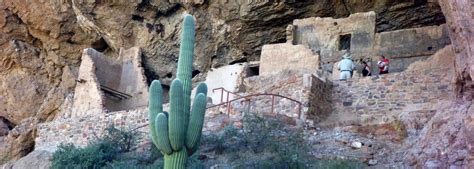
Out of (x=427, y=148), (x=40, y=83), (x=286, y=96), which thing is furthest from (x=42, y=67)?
(x=427, y=148)

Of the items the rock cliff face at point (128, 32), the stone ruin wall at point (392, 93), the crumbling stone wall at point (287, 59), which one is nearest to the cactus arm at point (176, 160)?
the stone ruin wall at point (392, 93)

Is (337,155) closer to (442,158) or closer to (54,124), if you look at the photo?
(442,158)

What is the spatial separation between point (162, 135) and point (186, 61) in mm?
1625

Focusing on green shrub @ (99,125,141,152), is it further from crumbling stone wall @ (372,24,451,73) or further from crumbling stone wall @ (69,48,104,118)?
crumbling stone wall @ (372,24,451,73)

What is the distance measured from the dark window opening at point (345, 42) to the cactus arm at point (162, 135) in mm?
9519

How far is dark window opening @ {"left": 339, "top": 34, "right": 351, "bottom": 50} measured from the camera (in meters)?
19.1

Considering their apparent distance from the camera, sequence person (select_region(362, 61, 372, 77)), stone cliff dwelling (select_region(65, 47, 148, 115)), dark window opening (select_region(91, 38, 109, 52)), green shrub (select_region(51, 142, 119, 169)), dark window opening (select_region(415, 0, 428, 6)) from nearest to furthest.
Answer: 1. green shrub (select_region(51, 142, 119, 169))
2. person (select_region(362, 61, 372, 77))
3. stone cliff dwelling (select_region(65, 47, 148, 115))
4. dark window opening (select_region(415, 0, 428, 6))
5. dark window opening (select_region(91, 38, 109, 52))

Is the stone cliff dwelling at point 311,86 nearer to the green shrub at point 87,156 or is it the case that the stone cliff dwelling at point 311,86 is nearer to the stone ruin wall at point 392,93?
the stone ruin wall at point 392,93

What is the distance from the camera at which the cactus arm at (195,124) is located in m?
10.7

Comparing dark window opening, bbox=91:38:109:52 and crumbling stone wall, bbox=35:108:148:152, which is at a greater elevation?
dark window opening, bbox=91:38:109:52

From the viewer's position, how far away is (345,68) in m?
17.1

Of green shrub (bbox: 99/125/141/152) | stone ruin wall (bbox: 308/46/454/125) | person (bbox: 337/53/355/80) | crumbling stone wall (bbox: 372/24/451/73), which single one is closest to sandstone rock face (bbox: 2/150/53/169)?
green shrub (bbox: 99/125/141/152)

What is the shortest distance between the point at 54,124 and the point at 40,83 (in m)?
4.89

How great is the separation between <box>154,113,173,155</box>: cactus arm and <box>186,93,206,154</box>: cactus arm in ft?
1.20
